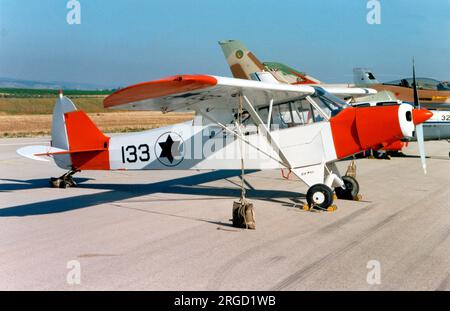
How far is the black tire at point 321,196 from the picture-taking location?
28.7ft

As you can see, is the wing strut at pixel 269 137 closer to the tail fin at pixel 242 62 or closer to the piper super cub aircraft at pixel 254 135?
the piper super cub aircraft at pixel 254 135

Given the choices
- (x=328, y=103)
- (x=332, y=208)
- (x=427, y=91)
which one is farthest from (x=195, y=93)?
(x=427, y=91)

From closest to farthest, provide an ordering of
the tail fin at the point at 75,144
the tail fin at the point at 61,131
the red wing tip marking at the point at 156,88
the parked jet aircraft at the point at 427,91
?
1. the red wing tip marking at the point at 156,88
2. the tail fin at the point at 75,144
3. the tail fin at the point at 61,131
4. the parked jet aircraft at the point at 427,91

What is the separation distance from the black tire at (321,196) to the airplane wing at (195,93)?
1938 mm

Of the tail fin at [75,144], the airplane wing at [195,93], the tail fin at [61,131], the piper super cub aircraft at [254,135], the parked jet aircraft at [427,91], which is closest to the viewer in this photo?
the airplane wing at [195,93]

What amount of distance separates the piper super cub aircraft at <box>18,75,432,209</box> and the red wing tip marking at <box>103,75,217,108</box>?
8 cm

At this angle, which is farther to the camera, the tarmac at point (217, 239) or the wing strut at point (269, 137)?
the wing strut at point (269, 137)

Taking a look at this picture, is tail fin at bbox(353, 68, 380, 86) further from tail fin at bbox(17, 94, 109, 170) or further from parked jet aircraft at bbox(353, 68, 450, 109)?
tail fin at bbox(17, 94, 109, 170)

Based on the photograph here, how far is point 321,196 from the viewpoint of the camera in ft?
28.8

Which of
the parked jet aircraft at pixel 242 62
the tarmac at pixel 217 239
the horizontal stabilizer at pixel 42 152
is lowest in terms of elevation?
the tarmac at pixel 217 239

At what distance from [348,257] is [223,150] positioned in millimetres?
4841

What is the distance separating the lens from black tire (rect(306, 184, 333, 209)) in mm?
8750

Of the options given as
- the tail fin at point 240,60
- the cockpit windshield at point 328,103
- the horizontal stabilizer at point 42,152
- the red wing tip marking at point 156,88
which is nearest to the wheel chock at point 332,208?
the cockpit windshield at point 328,103
